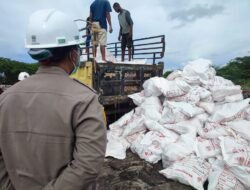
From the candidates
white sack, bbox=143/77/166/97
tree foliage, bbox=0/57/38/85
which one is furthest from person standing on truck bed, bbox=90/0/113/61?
tree foliage, bbox=0/57/38/85

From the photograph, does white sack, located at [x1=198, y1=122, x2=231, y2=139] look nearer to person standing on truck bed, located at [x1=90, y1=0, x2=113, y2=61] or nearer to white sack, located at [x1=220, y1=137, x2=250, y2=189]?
white sack, located at [x1=220, y1=137, x2=250, y2=189]

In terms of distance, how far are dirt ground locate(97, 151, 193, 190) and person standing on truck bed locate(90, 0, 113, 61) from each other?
90.0 inches

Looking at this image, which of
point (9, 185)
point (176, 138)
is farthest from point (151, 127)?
point (9, 185)

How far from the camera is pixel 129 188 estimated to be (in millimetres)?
2971

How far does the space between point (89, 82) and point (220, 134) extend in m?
2.16

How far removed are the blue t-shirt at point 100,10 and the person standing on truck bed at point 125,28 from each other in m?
1.27

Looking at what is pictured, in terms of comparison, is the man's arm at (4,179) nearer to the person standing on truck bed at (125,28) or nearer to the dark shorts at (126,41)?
the person standing on truck bed at (125,28)

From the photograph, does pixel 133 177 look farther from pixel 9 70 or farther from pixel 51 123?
pixel 9 70

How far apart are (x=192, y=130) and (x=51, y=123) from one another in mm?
3220

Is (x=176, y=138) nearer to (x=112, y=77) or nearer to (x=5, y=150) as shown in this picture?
(x=112, y=77)

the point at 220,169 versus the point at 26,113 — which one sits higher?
the point at 26,113

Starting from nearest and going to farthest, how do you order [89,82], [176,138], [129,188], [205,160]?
[129,188]
[205,160]
[176,138]
[89,82]

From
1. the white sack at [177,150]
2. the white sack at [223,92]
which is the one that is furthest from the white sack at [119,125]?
the white sack at [223,92]

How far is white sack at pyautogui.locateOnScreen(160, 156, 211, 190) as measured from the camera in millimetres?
2947
